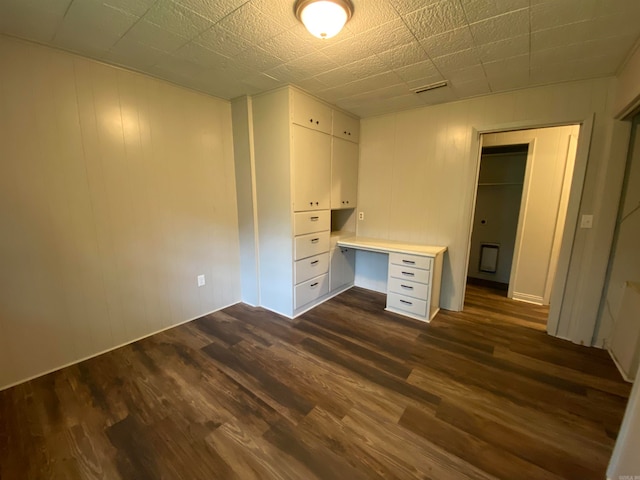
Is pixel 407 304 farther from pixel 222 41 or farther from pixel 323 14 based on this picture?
pixel 222 41

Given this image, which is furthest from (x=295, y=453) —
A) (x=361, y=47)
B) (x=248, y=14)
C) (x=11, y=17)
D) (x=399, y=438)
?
(x=11, y=17)

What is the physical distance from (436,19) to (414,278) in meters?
2.21

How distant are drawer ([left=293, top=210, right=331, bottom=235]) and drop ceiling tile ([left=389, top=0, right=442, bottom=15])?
1.77m

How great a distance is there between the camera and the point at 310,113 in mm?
2725

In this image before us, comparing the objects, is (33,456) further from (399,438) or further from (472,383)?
(472,383)

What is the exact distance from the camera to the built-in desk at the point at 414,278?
2766 mm

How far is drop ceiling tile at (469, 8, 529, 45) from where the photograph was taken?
1.51 meters

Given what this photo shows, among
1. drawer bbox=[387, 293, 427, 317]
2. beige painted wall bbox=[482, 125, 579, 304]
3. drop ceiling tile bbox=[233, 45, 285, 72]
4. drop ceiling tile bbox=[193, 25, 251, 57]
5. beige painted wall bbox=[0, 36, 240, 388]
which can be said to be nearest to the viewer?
drop ceiling tile bbox=[193, 25, 251, 57]

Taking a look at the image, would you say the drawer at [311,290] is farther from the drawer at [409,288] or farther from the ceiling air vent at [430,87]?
the ceiling air vent at [430,87]

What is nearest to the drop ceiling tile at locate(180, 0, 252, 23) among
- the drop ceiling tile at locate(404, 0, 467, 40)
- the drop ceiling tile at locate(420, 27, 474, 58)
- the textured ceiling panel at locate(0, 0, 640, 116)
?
the textured ceiling panel at locate(0, 0, 640, 116)

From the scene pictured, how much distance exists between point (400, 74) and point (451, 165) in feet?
3.97

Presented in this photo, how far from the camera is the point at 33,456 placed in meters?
1.36

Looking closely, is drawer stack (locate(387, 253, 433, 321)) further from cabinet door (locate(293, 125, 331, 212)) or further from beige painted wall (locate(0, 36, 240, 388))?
beige painted wall (locate(0, 36, 240, 388))

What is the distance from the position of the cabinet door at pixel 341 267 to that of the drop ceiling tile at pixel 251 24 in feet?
7.54
